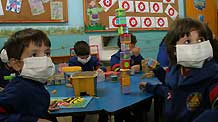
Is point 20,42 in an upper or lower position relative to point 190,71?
upper

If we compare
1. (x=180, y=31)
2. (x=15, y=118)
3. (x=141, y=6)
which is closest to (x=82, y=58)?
(x=141, y=6)

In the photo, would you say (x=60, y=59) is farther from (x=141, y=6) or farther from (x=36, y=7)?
(x=141, y=6)

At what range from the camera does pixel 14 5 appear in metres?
3.41

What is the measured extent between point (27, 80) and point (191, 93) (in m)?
0.69

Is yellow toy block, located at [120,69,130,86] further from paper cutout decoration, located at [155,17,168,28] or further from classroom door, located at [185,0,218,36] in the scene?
classroom door, located at [185,0,218,36]

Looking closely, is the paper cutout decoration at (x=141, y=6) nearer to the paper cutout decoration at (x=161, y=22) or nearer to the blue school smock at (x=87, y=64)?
the paper cutout decoration at (x=161, y=22)

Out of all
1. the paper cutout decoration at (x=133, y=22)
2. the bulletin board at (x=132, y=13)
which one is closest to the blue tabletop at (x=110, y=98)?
the bulletin board at (x=132, y=13)

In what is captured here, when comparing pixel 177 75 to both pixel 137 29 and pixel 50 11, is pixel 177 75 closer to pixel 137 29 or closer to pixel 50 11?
pixel 50 11

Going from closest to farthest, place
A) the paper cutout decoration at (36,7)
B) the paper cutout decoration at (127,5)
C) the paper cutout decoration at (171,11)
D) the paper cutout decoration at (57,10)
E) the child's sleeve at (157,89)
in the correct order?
the child's sleeve at (157,89) → the paper cutout decoration at (36,7) → the paper cutout decoration at (57,10) → the paper cutout decoration at (127,5) → the paper cutout decoration at (171,11)

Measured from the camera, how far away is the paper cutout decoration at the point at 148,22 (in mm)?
4355

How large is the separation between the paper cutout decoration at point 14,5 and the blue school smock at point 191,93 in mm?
2665

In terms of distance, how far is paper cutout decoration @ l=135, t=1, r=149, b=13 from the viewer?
169 inches

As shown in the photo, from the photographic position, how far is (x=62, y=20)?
372cm

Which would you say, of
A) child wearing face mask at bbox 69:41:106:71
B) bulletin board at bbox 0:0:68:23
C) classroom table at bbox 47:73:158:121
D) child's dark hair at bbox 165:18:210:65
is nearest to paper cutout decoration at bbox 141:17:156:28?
bulletin board at bbox 0:0:68:23
